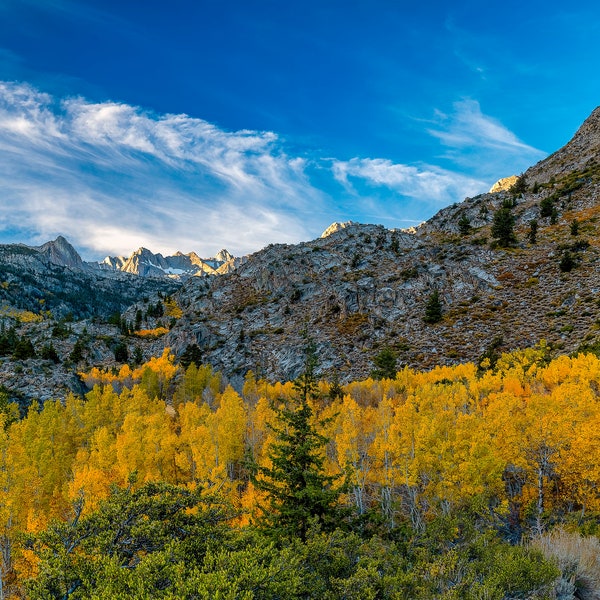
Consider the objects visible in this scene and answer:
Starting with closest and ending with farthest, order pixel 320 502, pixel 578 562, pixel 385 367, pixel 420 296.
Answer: pixel 578 562
pixel 320 502
pixel 385 367
pixel 420 296

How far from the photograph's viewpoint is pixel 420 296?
10525cm

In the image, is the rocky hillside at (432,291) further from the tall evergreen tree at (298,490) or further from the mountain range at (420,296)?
the tall evergreen tree at (298,490)

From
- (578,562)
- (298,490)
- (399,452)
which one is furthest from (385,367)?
(578,562)

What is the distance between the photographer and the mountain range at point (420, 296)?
79688mm

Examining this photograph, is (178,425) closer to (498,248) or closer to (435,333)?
(435,333)

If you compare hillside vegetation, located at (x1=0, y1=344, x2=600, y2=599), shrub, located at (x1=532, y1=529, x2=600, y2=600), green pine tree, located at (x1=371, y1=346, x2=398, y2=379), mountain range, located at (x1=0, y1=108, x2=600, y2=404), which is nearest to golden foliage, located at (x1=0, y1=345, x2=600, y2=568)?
hillside vegetation, located at (x1=0, y1=344, x2=600, y2=599)

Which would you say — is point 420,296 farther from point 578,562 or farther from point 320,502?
point 320,502

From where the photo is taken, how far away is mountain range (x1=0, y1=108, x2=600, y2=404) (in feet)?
261

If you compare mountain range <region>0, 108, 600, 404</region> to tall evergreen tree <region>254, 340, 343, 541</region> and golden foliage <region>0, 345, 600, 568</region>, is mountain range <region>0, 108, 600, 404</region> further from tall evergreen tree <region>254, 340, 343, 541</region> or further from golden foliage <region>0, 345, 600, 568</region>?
tall evergreen tree <region>254, 340, 343, 541</region>

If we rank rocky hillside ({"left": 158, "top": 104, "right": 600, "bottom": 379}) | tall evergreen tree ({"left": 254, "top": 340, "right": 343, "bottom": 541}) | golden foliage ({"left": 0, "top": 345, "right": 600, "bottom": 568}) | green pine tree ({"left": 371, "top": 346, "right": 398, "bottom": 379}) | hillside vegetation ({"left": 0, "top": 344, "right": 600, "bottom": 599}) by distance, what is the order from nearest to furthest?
hillside vegetation ({"left": 0, "top": 344, "right": 600, "bottom": 599}) < tall evergreen tree ({"left": 254, "top": 340, "right": 343, "bottom": 541}) < golden foliage ({"left": 0, "top": 345, "right": 600, "bottom": 568}) < green pine tree ({"left": 371, "top": 346, "right": 398, "bottom": 379}) < rocky hillside ({"left": 158, "top": 104, "right": 600, "bottom": 379})

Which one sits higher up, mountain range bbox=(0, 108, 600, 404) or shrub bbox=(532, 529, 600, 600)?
mountain range bbox=(0, 108, 600, 404)

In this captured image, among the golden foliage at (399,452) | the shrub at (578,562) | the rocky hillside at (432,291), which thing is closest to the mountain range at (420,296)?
the rocky hillside at (432,291)

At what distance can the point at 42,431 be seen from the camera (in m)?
40.9

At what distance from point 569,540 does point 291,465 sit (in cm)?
1193
